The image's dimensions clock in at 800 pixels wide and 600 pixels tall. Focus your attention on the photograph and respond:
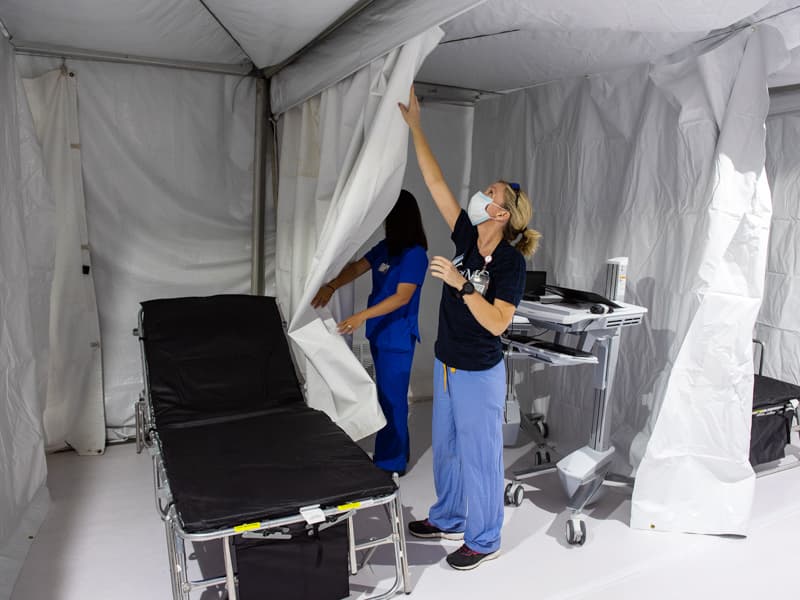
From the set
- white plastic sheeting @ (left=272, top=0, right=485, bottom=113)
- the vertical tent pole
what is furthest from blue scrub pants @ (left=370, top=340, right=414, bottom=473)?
white plastic sheeting @ (left=272, top=0, right=485, bottom=113)

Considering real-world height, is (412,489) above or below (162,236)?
below

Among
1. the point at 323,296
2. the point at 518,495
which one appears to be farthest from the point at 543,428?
the point at 323,296

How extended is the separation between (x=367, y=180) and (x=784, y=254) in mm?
3409

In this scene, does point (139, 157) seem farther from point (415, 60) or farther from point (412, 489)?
point (412, 489)

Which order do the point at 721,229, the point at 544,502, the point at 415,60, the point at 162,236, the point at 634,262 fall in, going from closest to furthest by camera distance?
the point at 415,60
the point at 721,229
the point at 544,502
the point at 634,262
the point at 162,236

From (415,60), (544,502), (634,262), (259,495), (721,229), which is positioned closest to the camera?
(259,495)

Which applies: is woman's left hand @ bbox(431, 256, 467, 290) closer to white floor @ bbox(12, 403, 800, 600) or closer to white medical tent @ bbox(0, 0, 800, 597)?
white medical tent @ bbox(0, 0, 800, 597)

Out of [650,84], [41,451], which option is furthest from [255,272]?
[650,84]

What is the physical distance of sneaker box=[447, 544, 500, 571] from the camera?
2.58m

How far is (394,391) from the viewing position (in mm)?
3250

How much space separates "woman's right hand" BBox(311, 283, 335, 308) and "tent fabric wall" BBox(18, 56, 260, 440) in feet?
3.40

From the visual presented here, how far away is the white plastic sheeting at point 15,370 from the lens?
258 cm

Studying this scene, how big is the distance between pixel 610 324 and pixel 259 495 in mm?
1712

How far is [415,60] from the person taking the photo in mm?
2346
